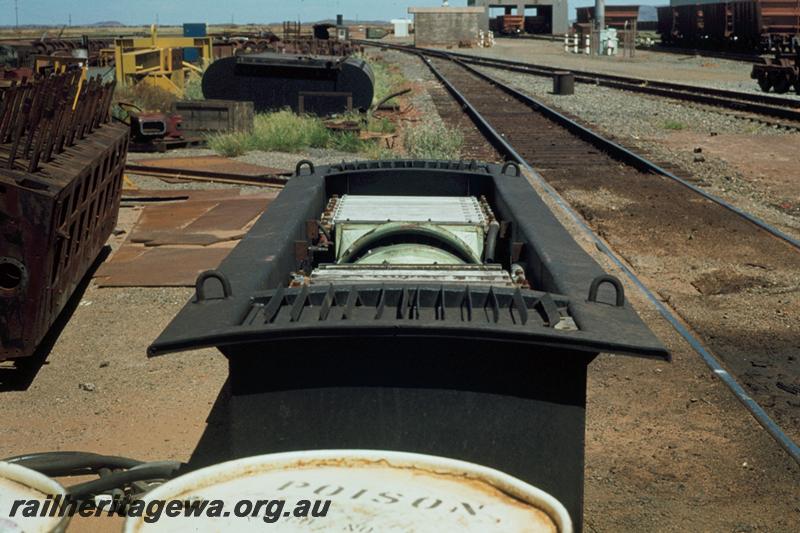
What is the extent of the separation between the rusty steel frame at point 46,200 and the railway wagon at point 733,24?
28.9 metres

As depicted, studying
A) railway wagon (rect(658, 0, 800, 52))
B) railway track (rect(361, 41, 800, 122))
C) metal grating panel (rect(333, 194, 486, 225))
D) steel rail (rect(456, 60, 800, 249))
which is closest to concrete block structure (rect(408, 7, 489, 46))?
railway wagon (rect(658, 0, 800, 52))

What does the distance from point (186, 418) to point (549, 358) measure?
335 centimetres

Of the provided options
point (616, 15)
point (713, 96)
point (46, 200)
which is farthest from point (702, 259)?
point (616, 15)

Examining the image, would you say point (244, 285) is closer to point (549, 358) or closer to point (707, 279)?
point (549, 358)

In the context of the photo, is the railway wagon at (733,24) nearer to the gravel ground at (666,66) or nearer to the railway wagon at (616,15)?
the gravel ground at (666,66)

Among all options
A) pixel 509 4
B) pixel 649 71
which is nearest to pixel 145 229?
pixel 649 71

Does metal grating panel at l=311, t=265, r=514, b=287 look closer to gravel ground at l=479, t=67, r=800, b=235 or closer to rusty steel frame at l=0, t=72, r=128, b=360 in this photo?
rusty steel frame at l=0, t=72, r=128, b=360

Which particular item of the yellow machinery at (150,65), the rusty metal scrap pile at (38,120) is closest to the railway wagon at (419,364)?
the rusty metal scrap pile at (38,120)

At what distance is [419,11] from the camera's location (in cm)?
7856

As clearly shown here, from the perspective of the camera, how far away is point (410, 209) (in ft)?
19.0

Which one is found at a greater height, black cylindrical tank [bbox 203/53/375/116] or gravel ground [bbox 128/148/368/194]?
black cylindrical tank [bbox 203/53/375/116]

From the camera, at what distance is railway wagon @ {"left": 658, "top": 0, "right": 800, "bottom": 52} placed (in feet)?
140

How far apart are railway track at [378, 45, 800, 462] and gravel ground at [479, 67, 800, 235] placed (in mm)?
633

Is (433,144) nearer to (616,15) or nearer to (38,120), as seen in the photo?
(38,120)
